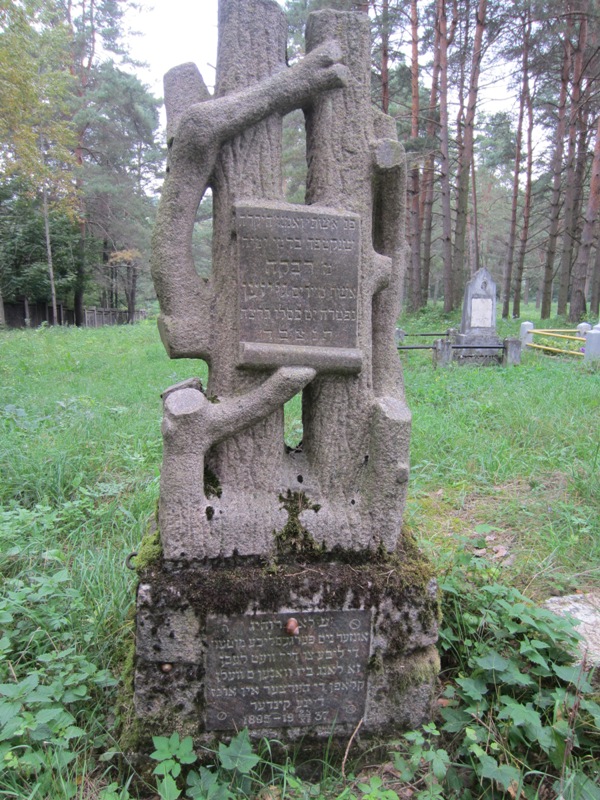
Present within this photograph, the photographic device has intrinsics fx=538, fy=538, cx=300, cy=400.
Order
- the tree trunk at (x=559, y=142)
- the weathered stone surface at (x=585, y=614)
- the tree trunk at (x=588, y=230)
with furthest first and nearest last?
1. the tree trunk at (x=559, y=142)
2. the tree trunk at (x=588, y=230)
3. the weathered stone surface at (x=585, y=614)

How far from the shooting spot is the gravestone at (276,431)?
1.80m

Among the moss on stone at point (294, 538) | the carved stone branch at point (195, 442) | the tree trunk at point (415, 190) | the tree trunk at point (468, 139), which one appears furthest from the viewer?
the tree trunk at point (415, 190)

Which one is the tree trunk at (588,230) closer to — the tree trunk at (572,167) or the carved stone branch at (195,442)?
the tree trunk at (572,167)

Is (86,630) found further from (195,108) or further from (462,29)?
(462,29)

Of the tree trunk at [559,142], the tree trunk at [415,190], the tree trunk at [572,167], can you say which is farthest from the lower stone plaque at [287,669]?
the tree trunk at [559,142]

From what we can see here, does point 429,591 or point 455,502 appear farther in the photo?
point 455,502

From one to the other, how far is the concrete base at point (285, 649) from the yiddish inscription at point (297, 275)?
0.84 meters

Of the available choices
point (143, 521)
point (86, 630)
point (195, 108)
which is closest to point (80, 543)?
point (143, 521)

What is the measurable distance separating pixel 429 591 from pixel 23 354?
34.0 ft

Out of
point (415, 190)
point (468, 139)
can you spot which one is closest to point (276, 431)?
point (468, 139)

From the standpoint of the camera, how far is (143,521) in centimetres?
315

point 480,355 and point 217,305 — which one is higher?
point 217,305

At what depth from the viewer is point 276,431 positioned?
6.40 ft

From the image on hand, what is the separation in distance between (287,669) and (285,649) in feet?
0.25
